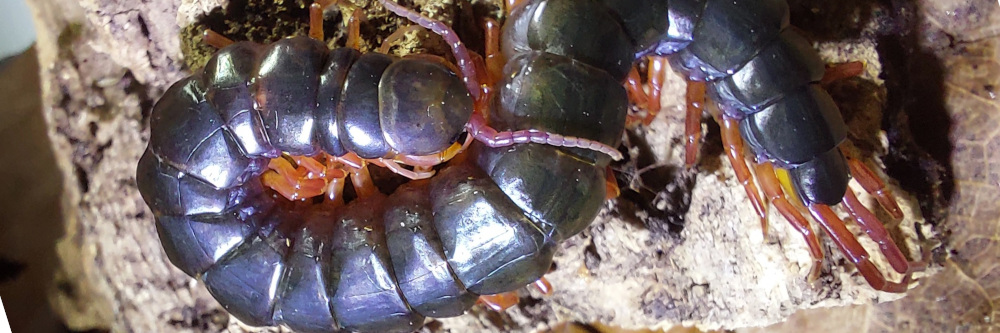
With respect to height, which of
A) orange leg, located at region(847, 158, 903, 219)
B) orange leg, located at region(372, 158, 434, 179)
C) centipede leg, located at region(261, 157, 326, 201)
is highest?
orange leg, located at region(372, 158, 434, 179)

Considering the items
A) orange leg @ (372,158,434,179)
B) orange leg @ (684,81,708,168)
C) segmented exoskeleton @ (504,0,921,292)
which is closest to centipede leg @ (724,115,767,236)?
segmented exoskeleton @ (504,0,921,292)

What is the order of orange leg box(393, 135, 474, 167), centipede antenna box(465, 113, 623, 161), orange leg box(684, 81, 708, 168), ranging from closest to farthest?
centipede antenna box(465, 113, 623, 161) < orange leg box(393, 135, 474, 167) < orange leg box(684, 81, 708, 168)

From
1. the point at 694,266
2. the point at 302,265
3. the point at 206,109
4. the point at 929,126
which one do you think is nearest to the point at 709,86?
the point at 694,266

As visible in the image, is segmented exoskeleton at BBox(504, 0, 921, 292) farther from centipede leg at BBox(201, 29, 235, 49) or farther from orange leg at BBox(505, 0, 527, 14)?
centipede leg at BBox(201, 29, 235, 49)

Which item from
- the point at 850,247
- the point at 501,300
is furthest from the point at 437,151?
the point at 850,247

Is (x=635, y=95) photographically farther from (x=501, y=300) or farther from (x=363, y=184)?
(x=363, y=184)

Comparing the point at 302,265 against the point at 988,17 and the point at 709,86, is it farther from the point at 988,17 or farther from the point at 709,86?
the point at 988,17
